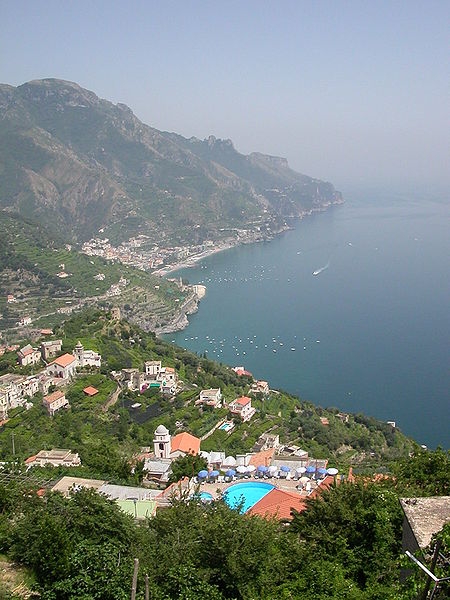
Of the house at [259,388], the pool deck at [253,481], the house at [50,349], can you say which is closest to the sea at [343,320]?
the house at [259,388]

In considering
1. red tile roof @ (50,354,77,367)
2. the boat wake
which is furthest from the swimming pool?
the boat wake

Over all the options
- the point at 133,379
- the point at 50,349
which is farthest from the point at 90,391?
the point at 50,349

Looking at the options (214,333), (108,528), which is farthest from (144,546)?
(214,333)

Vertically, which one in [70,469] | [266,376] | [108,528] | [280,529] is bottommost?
[266,376]

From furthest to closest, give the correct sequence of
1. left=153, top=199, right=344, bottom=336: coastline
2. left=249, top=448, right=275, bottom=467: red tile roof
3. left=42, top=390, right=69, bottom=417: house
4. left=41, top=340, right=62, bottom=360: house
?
1. left=153, top=199, right=344, bottom=336: coastline
2. left=41, top=340, right=62, bottom=360: house
3. left=42, top=390, right=69, bottom=417: house
4. left=249, top=448, right=275, bottom=467: red tile roof

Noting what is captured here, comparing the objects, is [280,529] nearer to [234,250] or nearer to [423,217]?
[234,250]

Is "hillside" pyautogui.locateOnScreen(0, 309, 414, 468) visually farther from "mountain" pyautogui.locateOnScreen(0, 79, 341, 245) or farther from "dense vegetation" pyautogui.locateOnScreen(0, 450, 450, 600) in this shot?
"mountain" pyautogui.locateOnScreen(0, 79, 341, 245)

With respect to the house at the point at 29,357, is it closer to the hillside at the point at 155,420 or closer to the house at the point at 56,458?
the hillside at the point at 155,420
